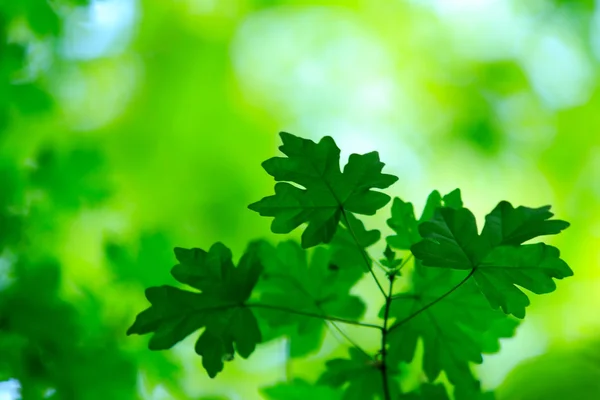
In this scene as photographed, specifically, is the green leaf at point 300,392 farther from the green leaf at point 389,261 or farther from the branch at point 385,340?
the green leaf at point 389,261

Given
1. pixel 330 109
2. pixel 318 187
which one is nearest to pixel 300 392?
pixel 318 187

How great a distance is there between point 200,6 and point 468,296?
5.68 metres

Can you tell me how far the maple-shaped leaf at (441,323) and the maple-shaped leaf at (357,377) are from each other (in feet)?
0.15

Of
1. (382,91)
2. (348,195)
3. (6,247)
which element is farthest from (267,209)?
(382,91)

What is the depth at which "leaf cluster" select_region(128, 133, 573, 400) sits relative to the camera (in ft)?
3.13

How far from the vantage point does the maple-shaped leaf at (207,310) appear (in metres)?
1.06

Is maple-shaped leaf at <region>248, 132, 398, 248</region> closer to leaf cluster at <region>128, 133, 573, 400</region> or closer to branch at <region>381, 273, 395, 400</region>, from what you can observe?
leaf cluster at <region>128, 133, 573, 400</region>

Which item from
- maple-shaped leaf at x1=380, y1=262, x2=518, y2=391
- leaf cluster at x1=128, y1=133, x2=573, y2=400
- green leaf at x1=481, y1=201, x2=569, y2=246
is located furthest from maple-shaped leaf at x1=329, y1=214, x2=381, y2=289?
green leaf at x1=481, y1=201, x2=569, y2=246

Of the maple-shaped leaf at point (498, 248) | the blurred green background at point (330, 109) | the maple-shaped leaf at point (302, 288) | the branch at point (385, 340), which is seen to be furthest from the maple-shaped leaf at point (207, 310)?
the blurred green background at point (330, 109)

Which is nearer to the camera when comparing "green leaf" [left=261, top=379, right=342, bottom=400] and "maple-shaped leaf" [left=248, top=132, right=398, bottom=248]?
"maple-shaped leaf" [left=248, top=132, right=398, bottom=248]

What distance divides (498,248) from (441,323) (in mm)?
245

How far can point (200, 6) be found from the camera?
20.2 ft

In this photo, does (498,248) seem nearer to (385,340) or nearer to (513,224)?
(513,224)

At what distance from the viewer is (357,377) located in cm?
116
